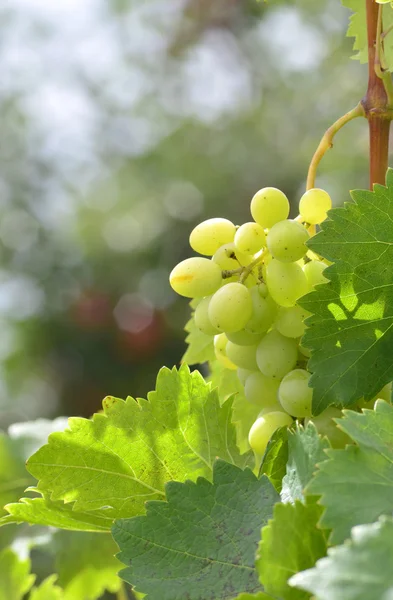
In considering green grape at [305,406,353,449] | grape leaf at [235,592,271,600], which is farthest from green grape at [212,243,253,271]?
grape leaf at [235,592,271,600]

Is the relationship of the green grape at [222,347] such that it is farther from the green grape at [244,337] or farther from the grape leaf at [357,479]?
the grape leaf at [357,479]

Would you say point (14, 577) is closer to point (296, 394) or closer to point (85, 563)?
point (85, 563)

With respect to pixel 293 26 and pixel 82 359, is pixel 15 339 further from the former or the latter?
pixel 293 26

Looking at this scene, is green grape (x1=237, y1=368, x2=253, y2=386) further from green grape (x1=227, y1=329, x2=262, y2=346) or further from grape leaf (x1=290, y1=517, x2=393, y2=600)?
grape leaf (x1=290, y1=517, x2=393, y2=600)

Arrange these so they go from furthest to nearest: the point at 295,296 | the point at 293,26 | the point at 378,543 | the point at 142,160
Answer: the point at 142,160 → the point at 293,26 → the point at 295,296 → the point at 378,543

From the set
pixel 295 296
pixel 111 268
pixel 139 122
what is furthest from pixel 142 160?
pixel 295 296
